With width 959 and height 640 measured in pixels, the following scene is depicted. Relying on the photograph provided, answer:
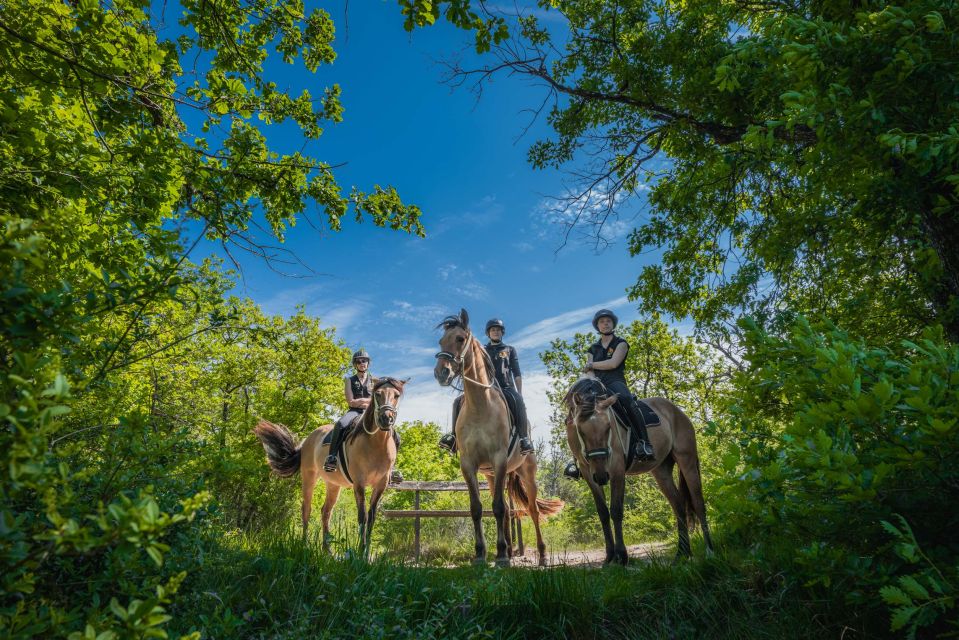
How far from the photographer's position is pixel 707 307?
841 centimetres

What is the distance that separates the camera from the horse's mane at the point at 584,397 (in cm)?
587

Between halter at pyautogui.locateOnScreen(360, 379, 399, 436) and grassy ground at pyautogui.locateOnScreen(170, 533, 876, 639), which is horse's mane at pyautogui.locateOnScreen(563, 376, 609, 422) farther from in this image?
halter at pyautogui.locateOnScreen(360, 379, 399, 436)

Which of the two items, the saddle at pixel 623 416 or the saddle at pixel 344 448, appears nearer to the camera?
the saddle at pixel 623 416

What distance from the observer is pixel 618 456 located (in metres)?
6.13

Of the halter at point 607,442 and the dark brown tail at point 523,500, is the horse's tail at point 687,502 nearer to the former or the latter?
the halter at point 607,442

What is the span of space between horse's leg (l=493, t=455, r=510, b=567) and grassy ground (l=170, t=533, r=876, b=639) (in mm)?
2485

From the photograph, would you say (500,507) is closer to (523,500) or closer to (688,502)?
(523,500)

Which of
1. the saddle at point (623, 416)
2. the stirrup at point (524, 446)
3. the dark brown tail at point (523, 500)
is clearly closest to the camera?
the saddle at point (623, 416)

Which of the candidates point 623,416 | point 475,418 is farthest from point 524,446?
point 623,416

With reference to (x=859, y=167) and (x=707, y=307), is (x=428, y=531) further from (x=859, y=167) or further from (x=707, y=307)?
(x=859, y=167)

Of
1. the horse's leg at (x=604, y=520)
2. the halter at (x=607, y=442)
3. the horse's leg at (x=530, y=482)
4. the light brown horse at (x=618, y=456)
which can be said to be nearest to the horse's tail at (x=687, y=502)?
the light brown horse at (x=618, y=456)

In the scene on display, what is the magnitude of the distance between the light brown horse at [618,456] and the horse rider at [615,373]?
0.21 meters

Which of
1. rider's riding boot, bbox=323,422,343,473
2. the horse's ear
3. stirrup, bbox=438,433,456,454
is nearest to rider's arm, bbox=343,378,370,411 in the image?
rider's riding boot, bbox=323,422,343,473

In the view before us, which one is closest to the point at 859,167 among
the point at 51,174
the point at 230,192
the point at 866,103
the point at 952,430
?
the point at 866,103
